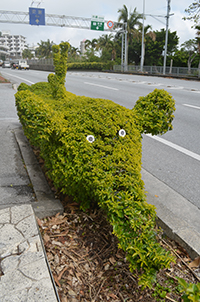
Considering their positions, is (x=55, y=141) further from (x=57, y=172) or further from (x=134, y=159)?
(x=134, y=159)

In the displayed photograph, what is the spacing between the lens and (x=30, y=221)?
236 centimetres

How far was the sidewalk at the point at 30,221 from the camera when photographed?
5.71 ft

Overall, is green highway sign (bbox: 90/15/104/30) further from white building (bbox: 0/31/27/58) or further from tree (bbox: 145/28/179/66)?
white building (bbox: 0/31/27/58)

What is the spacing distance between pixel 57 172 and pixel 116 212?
898 millimetres

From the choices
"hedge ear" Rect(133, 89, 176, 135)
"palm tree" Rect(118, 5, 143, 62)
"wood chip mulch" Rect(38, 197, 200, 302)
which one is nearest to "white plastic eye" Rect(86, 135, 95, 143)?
"hedge ear" Rect(133, 89, 176, 135)

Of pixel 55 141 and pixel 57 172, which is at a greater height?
pixel 55 141

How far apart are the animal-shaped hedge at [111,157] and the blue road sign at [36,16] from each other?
3377 centimetres

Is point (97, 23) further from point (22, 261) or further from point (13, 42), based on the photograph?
point (13, 42)

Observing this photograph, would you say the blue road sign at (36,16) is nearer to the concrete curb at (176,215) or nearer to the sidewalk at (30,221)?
the sidewalk at (30,221)

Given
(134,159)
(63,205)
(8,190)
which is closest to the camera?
(134,159)

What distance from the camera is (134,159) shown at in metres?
2.26

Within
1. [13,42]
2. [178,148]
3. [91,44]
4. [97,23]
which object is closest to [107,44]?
[91,44]

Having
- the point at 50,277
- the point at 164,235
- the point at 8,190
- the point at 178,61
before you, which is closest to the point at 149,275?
the point at 50,277

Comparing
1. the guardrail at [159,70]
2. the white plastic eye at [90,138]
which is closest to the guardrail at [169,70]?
the guardrail at [159,70]
